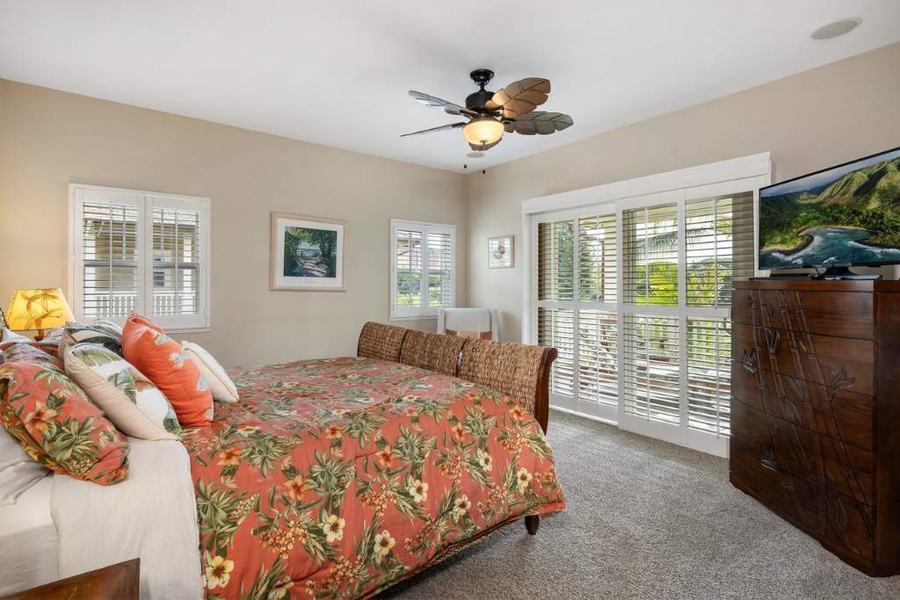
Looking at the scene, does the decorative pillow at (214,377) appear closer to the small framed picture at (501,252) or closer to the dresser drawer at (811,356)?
the dresser drawer at (811,356)

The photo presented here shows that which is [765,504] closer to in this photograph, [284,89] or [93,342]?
[93,342]

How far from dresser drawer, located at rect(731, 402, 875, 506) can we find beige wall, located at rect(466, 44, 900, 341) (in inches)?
66.6

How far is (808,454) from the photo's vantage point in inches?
88.0

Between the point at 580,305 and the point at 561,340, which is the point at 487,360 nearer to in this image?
the point at 580,305

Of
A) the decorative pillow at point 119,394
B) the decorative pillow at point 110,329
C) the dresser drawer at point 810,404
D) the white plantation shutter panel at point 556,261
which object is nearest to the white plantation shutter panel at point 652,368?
the white plantation shutter panel at point 556,261

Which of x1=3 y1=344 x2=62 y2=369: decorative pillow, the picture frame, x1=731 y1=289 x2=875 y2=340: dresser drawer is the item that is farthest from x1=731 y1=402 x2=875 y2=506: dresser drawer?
the picture frame

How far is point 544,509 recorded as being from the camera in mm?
2215

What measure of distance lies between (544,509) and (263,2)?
9.38 feet

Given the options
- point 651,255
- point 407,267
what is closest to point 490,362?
point 651,255

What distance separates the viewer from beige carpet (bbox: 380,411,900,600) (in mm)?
1864

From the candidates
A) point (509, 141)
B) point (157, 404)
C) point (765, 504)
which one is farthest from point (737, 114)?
point (157, 404)

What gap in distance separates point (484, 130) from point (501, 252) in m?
2.54

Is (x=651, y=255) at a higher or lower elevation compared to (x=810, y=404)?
higher

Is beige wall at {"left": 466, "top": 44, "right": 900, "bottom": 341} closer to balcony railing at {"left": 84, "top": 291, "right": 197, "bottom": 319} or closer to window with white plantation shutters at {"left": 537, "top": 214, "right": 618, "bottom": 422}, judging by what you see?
window with white plantation shutters at {"left": 537, "top": 214, "right": 618, "bottom": 422}
